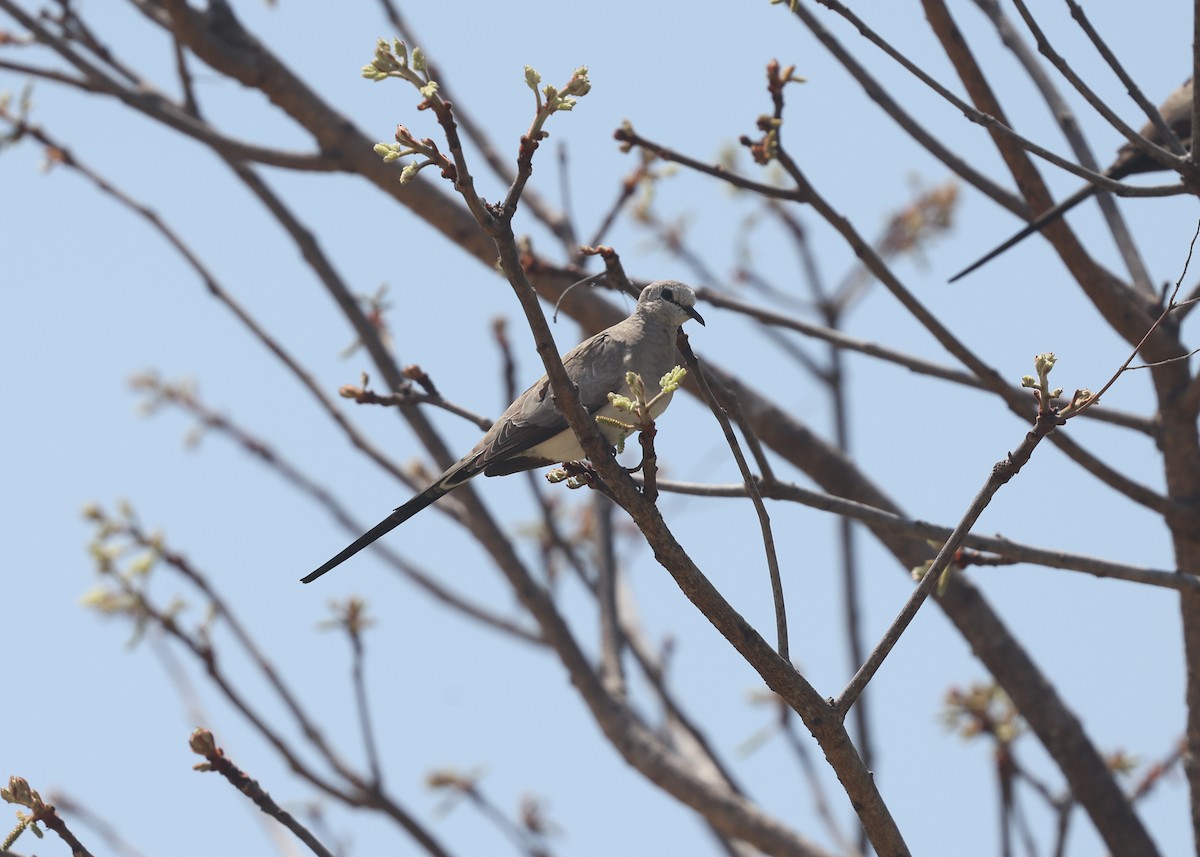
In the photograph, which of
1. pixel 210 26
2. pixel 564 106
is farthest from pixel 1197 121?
pixel 210 26

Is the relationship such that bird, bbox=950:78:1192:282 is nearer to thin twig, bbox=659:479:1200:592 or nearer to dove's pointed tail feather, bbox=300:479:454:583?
thin twig, bbox=659:479:1200:592

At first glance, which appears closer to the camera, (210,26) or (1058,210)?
(1058,210)

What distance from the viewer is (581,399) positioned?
16.3ft

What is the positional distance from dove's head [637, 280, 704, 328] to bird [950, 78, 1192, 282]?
103 centimetres

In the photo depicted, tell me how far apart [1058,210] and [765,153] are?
1254 mm

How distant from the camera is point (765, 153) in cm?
485

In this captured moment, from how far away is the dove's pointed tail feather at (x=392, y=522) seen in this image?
4.79 meters

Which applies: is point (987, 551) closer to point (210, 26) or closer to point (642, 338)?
point (642, 338)

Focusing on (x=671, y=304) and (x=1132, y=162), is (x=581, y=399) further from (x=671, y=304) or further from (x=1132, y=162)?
(x=1132, y=162)

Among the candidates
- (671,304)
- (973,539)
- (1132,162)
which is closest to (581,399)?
(671,304)

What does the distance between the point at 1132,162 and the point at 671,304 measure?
227 centimetres

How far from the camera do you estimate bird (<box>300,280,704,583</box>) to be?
16.2ft

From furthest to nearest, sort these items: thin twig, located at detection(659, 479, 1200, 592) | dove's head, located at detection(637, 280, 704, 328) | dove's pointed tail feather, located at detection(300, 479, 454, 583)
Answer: dove's head, located at detection(637, 280, 704, 328) < dove's pointed tail feather, located at detection(300, 479, 454, 583) < thin twig, located at detection(659, 479, 1200, 592)

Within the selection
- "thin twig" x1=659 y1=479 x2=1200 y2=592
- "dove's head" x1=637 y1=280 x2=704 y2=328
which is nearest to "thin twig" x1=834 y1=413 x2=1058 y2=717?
"thin twig" x1=659 y1=479 x2=1200 y2=592
